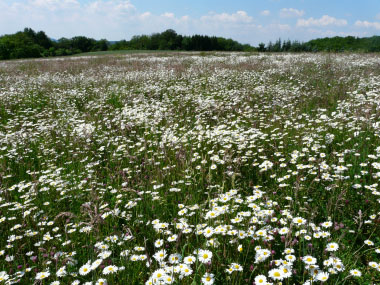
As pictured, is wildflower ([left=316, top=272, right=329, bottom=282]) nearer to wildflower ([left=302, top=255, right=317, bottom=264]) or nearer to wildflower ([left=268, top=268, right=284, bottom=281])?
wildflower ([left=302, top=255, right=317, bottom=264])

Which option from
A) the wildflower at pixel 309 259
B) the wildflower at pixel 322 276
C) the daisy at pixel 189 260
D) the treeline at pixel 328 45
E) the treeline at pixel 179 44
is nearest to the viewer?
the wildflower at pixel 322 276

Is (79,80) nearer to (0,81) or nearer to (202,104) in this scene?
(0,81)

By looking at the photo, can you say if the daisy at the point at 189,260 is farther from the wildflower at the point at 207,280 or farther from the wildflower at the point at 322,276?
the wildflower at the point at 322,276

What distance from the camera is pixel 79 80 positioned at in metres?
12.6

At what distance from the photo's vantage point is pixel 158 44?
10150 cm

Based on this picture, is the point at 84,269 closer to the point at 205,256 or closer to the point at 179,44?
the point at 205,256

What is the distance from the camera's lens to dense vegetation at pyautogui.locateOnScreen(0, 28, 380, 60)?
151ft

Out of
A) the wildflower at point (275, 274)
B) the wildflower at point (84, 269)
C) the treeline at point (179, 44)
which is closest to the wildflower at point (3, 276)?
the wildflower at point (84, 269)

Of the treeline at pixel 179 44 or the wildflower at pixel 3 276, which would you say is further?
the treeline at pixel 179 44

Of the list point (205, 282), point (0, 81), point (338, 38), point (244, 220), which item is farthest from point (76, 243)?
point (338, 38)

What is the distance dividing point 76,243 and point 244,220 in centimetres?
185

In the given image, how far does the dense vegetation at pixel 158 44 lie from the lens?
4596 centimetres

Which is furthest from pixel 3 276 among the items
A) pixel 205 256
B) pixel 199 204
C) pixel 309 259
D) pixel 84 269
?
pixel 309 259

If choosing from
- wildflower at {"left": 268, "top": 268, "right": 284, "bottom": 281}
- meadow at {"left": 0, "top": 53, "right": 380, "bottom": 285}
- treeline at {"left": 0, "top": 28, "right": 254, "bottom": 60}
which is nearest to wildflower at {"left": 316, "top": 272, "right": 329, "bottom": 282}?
meadow at {"left": 0, "top": 53, "right": 380, "bottom": 285}
